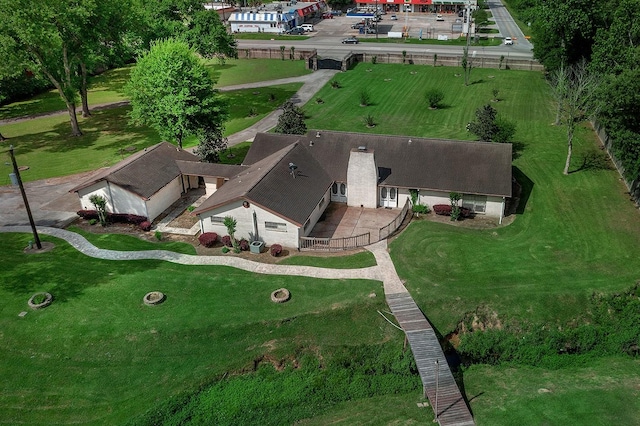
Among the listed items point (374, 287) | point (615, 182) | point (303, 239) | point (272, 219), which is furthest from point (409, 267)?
point (615, 182)

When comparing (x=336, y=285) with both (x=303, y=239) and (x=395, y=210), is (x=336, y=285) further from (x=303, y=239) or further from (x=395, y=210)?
(x=395, y=210)

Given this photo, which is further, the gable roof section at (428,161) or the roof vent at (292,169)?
the gable roof section at (428,161)

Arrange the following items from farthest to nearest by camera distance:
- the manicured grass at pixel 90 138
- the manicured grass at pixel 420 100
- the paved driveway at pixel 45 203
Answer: the manicured grass at pixel 420 100 → the manicured grass at pixel 90 138 → the paved driveway at pixel 45 203

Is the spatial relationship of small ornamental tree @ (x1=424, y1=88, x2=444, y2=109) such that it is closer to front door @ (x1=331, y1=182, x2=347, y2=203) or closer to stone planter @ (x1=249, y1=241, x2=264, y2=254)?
front door @ (x1=331, y1=182, x2=347, y2=203)

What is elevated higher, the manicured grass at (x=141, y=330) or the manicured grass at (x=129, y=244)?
the manicured grass at (x=129, y=244)

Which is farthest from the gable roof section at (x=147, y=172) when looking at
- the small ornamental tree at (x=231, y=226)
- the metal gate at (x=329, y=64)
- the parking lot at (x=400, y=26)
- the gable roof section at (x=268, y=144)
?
the parking lot at (x=400, y=26)

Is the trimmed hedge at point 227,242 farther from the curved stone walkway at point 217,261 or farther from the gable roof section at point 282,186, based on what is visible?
the gable roof section at point 282,186

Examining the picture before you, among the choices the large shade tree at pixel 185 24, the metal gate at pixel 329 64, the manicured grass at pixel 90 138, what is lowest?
the manicured grass at pixel 90 138
